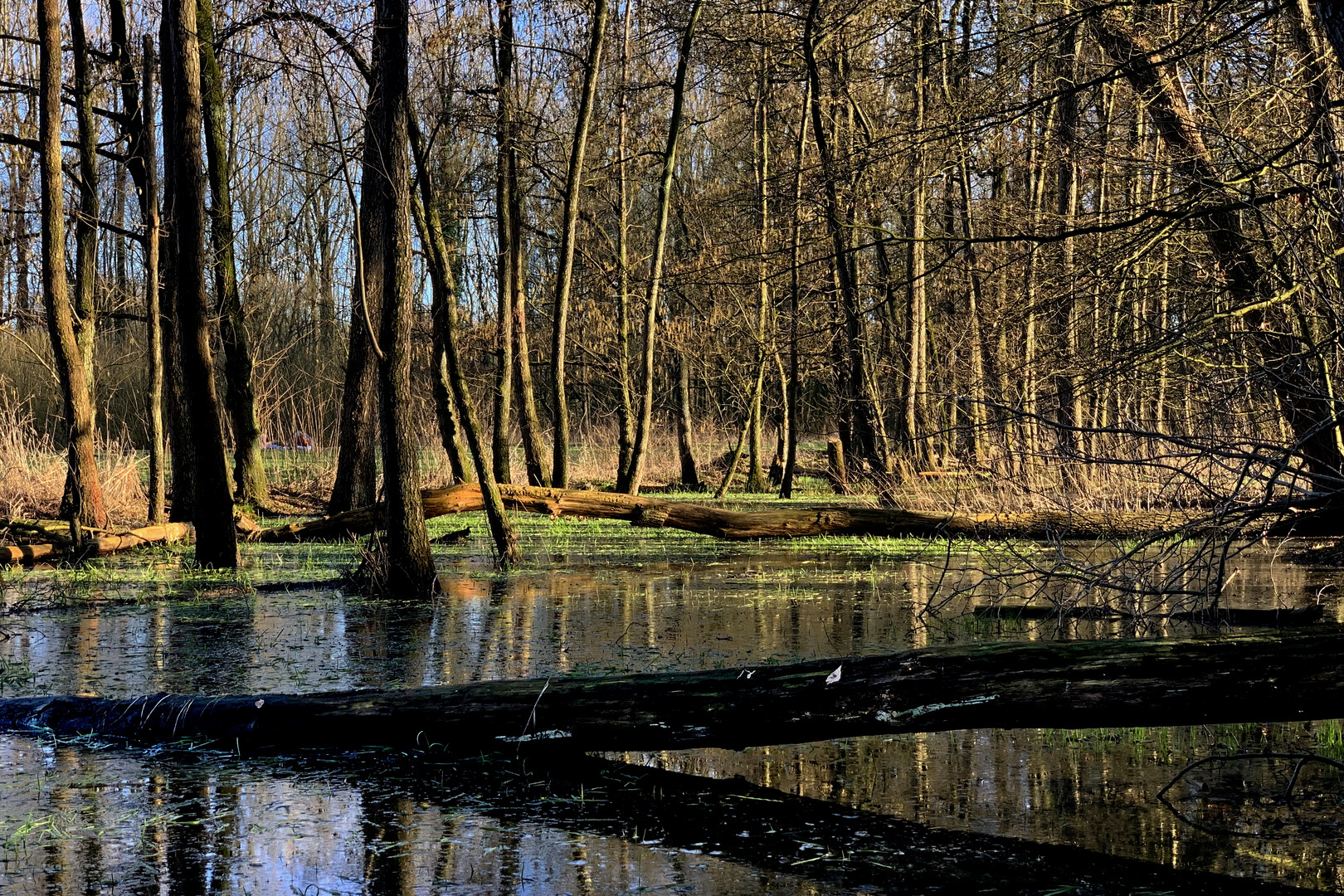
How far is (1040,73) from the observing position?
11.3m

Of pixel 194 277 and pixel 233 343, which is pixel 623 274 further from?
pixel 194 277

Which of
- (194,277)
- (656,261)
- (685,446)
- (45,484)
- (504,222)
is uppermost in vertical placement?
(504,222)

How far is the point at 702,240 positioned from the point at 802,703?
2166 centimetres

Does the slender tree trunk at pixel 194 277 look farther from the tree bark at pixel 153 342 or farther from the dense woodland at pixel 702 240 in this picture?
the tree bark at pixel 153 342

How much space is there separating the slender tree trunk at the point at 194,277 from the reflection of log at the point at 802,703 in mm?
5799

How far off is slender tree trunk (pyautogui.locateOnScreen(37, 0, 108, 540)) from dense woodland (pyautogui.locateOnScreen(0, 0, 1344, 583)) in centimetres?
4

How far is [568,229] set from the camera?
19.0 meters

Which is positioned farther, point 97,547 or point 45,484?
point 45,484

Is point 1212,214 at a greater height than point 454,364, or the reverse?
point 1212,214

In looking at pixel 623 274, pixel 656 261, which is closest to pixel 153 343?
pixel 656 261

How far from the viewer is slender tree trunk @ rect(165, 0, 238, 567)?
11008mm

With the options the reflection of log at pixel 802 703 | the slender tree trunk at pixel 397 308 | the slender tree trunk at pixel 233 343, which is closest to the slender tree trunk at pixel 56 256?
the slender tree trunk at pixel 233 343

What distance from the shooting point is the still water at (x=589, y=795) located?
374 centimetres

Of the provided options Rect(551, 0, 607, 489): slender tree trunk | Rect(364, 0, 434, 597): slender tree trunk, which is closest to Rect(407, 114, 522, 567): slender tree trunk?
Rect(364, 0, 434, 597): slender tree trunk
